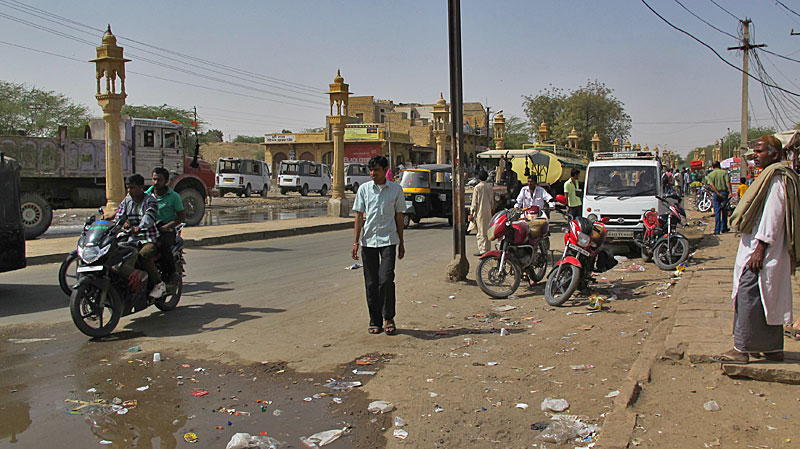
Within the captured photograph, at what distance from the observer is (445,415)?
4.24m

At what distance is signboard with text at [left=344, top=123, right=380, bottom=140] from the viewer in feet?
201

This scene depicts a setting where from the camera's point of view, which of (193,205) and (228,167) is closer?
(193,205)

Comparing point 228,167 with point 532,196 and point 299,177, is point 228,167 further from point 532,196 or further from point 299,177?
point 532,196

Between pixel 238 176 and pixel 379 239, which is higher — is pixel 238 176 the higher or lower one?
the higher one

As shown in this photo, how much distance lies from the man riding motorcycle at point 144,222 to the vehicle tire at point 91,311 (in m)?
0.61

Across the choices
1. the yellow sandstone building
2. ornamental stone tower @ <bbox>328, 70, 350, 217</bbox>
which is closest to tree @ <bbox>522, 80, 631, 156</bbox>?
the yellow sandstone building

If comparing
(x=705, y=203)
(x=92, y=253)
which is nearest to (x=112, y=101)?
(x=92, y=253)

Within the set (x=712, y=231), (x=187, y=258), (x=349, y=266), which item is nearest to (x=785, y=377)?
(x=349, y=266)

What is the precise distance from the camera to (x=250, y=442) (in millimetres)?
3801

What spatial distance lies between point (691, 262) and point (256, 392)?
848 centimetres

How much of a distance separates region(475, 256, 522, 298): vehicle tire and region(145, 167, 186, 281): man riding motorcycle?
3715 mm

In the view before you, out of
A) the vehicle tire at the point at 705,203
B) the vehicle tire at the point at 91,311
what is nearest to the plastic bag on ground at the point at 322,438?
the vehicle tire at the point at 91,311

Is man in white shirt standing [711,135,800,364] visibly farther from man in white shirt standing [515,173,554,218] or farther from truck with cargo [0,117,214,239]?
truck with cargo [0,117,214,239]

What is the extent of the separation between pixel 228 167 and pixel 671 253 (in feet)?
94.9
